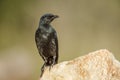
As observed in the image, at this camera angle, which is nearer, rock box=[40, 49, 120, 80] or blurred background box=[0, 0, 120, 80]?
rock box=[40, 49, 120, 80]

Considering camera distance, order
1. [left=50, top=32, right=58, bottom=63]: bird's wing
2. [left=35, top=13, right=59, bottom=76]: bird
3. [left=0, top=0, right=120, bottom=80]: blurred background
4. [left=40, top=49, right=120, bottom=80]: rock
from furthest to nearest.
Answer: [left=0, top=0, right=120, bottom=80]: blurred background
[left=50, top=32, right=58, bottom=63]: bird's wing
[left=35, top=13, right=59, bottom=76]: bird
[left=40, top=49, right=120, bottom=80]: rock

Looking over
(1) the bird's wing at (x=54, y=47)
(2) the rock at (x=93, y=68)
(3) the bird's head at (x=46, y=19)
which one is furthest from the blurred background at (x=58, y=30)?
(2) the rock at (x=93, y=68)

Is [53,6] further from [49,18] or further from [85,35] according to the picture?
[49,18]

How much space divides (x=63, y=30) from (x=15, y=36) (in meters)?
1.66

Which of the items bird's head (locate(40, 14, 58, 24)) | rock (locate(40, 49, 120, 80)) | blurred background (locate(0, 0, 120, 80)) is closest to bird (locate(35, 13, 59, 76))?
bird's head (locate(40, 14, 58, 24))

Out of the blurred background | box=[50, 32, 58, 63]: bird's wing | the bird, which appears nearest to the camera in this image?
the bird

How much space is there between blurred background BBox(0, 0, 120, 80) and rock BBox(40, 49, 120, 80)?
8.98 m

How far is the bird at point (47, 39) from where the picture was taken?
13.6 m

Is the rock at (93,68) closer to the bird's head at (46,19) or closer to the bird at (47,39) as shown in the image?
the bird at (47,39)

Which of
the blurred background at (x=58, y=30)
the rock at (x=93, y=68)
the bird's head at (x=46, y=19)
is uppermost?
the bird's head at (x=46, y=19)

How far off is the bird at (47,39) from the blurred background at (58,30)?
7785 millimetres

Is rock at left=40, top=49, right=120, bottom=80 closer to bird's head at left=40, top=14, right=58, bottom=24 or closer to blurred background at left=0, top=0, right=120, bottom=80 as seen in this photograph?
bird's head at left=40, top=14, right=58, bottom=24

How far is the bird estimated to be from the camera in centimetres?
1362

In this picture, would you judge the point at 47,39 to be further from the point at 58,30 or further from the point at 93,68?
the point at 58,30
